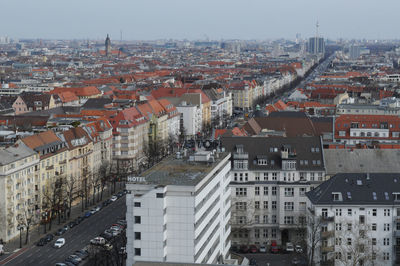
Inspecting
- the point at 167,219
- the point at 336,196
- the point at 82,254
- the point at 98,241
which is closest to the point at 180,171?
the point at 167,219

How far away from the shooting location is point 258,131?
97062 millimetres

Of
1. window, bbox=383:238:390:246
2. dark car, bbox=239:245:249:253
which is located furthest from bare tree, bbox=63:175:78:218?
window, bbox=383:238:390:246

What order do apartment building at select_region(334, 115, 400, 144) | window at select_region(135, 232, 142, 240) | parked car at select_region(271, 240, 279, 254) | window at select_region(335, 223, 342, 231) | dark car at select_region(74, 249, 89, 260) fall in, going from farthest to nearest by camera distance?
apartment building at select_region(334, 115, 400, 144) < parked car at select_region(271, 240, 279, 254) < dark car at select_region(74, 249, 89, 260) < window at select_region(335, 223, 342, 231) < window at select_region(135, 232, 142, 240)

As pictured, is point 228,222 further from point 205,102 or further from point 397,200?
point 205,102

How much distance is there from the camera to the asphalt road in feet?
209

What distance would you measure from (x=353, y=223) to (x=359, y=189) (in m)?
2.94

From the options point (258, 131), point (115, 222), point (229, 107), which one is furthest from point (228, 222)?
point (229, 107)

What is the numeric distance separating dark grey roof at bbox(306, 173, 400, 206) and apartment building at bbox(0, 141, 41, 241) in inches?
1060

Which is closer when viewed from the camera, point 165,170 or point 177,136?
point 165,170

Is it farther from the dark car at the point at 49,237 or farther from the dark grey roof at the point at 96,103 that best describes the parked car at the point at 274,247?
the dark grey roof at the point at 96,103

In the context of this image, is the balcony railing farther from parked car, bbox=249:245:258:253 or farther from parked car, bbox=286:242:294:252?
parked car, bbox=249:245:258:253

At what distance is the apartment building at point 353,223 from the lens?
197ft

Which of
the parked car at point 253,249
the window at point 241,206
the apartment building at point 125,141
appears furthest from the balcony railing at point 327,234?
the apartment building at point 125,141

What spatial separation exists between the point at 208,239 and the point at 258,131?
4365 centimetres
